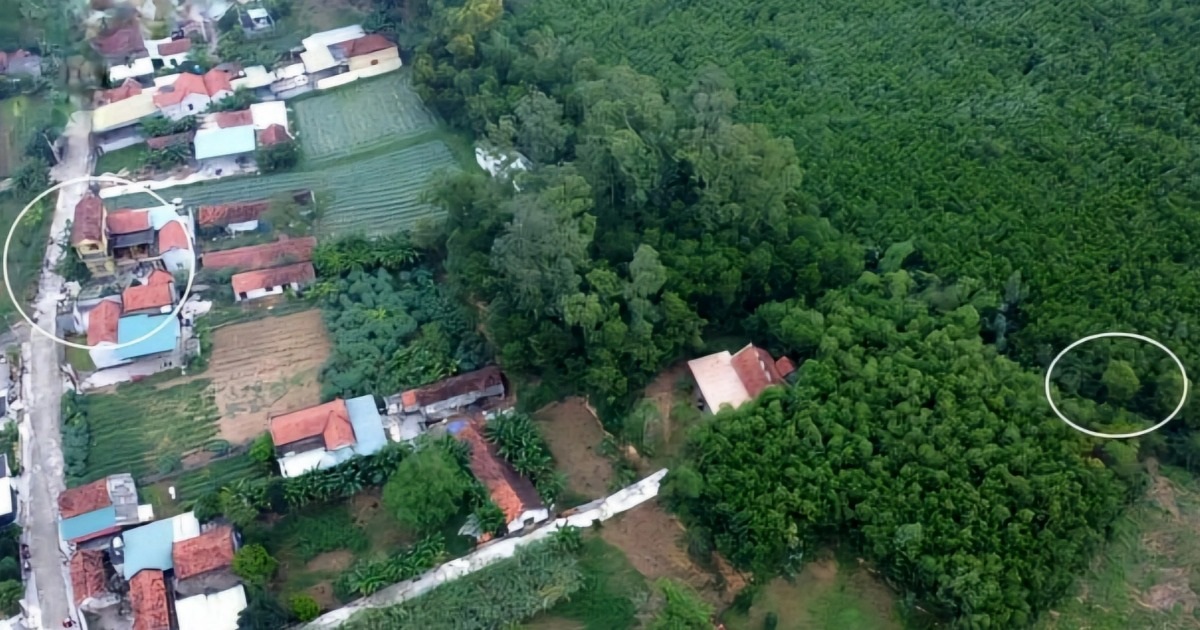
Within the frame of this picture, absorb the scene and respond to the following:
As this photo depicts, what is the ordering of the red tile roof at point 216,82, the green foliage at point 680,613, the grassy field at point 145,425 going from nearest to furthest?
the green foliage at point 680,613 < the grassy field at point 145,425 < the red tile roof at point 216,82

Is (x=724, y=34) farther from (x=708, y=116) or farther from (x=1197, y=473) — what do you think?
(x=1197, y=473)

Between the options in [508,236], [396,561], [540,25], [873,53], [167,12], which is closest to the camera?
[396,561]

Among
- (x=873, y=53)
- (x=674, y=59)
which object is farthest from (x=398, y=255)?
(x=873, y=53)

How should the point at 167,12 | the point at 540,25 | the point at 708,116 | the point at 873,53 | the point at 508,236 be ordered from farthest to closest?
the point at 167,12 < the point at 540,25 < the point at 873,53 < the point at 708,116 < the point at 508,236

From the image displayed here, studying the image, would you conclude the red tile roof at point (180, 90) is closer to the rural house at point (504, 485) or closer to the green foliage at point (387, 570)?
the rural house at point (504, 485)

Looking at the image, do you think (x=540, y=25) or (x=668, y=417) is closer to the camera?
(x=668, y=417)

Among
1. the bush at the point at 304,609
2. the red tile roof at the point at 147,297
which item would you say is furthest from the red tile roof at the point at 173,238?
the bush at the point at 304,609
